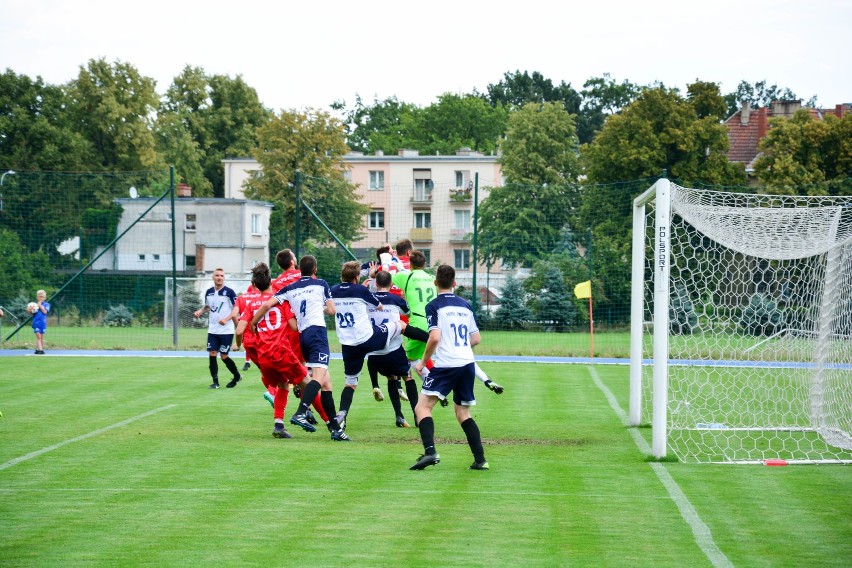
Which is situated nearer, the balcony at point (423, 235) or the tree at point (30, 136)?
the balcony at point (423, 235)

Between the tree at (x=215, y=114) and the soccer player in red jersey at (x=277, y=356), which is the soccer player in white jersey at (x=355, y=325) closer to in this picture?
the soccer player in red jersey at (x=277, y=356)

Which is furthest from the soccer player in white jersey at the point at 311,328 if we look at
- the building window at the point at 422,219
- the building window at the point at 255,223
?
the building window at the point at 255,223

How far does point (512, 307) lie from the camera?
89.4ft

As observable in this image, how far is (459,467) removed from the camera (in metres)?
9.38

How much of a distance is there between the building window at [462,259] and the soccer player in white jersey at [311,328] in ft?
49.2

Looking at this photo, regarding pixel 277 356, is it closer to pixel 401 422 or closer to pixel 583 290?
pixel 401 422

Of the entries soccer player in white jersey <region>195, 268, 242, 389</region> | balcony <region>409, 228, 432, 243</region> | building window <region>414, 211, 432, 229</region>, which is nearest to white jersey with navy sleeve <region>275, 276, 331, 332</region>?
soccer player in white jersey <region>195, 268, 242, 389</region>

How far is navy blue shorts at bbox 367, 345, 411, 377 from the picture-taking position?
11492mm

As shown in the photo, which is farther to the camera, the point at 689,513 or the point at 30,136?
the point at 30,136

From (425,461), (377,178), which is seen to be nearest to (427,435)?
(425,461)

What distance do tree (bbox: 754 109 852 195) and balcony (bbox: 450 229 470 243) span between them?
14.7 m

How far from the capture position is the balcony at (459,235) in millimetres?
26891

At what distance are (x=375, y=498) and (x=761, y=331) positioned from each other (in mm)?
8609

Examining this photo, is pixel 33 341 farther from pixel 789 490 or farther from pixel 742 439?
pixel 789 490
